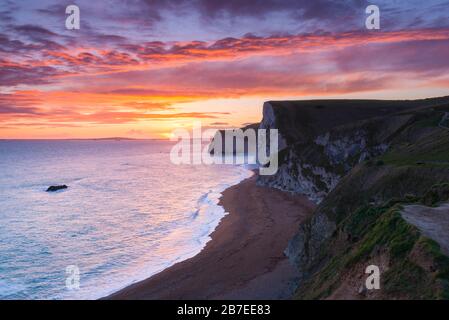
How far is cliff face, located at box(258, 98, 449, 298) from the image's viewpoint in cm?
1377

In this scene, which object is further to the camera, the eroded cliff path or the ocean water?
the ocean water

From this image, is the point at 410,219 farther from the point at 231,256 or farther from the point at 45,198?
the point at 45,198

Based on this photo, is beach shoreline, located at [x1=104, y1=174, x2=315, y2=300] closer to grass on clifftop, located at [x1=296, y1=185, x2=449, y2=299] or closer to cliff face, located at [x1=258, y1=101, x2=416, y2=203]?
grass on clifftop, located at [x1=296, y1=185, x2=449, y2=299]

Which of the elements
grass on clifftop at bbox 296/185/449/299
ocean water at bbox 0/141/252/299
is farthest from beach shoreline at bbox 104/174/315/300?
grass on clifftop at bbox 296/185/449/299

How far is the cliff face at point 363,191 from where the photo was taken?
1377 cm

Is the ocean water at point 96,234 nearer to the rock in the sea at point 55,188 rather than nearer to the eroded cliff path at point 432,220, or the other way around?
the rock in the sea at point 55,188

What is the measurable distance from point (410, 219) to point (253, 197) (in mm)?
47729

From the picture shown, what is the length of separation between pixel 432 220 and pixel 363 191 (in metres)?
13.3

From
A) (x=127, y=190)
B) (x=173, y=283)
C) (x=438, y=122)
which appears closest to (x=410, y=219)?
(x=173, y=283)

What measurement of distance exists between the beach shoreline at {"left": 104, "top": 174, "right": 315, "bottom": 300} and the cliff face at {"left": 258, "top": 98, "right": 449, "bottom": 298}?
2175mm

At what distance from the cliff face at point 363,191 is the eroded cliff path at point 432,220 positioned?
1.66ft

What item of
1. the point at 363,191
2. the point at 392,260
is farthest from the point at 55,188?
the point at 392,260

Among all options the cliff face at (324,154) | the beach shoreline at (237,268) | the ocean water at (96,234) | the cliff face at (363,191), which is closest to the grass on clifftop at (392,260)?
the cliff face at (363,191)

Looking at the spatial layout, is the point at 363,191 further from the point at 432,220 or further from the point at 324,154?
the point at 324,154
